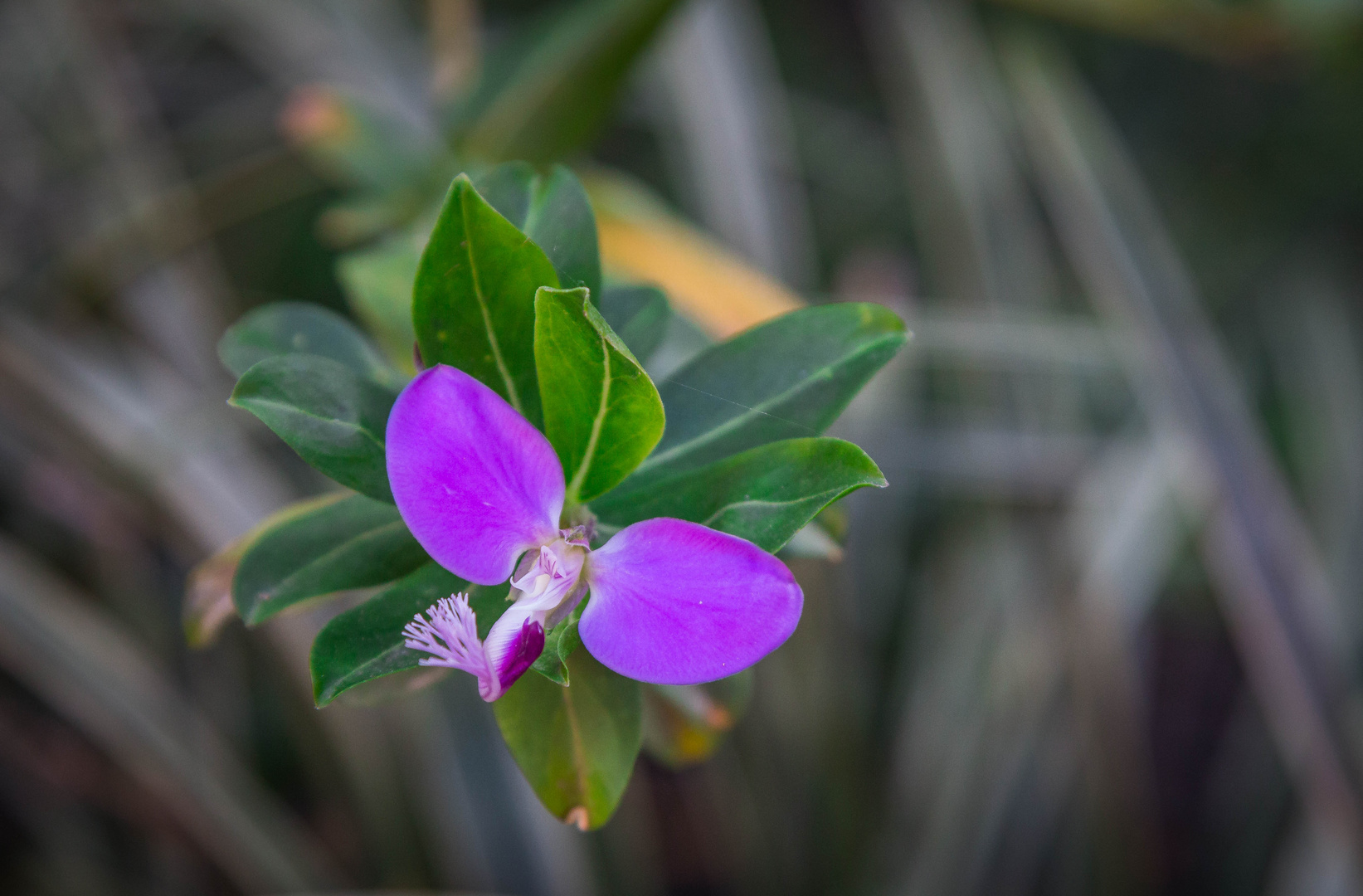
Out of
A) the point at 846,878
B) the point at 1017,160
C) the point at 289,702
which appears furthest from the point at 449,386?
the point at 1017,160

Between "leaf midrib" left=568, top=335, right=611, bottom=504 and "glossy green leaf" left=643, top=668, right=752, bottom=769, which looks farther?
"glossy green leaf" left=643, top=668, right=752, bottom=769

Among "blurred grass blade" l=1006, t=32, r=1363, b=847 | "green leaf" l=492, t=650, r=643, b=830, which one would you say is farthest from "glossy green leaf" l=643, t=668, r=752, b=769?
"blurred grass blade" l=1006, t=32, r=1363, b=847

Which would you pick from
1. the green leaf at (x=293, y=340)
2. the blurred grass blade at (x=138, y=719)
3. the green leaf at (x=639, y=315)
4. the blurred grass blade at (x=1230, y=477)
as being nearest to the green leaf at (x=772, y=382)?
the green leaf at (x=639, y=315)

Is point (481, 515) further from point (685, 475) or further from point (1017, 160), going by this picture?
point (1017, 160)

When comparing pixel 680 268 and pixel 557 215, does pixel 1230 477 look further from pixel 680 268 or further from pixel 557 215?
pixel 557 215

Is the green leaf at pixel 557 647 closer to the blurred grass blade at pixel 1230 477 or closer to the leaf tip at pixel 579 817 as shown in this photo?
the leaf tip at pixel 579 817

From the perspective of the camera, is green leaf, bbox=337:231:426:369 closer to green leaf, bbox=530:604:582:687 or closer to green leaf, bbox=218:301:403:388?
green leaf, bbox=218:301:403:388
